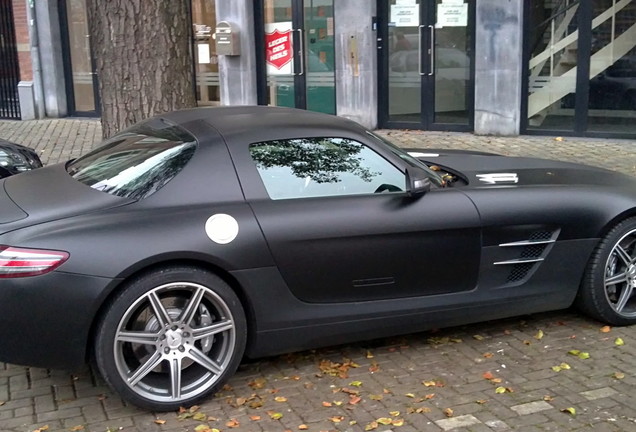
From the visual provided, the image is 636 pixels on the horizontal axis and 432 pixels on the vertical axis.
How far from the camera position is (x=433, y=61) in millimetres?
12648

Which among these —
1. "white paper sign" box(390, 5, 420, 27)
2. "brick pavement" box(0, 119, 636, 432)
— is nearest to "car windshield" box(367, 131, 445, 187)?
"brick pavement" box(0, 119, 636, 432)

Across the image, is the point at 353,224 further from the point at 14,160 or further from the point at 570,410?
the point at 14,160

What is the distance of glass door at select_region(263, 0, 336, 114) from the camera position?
13.7 m

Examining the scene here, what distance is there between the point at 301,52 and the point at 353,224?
986 cm

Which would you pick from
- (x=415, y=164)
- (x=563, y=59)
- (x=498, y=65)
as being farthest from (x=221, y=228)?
(x=563, y=59)

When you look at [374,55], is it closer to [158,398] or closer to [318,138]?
[318,138]

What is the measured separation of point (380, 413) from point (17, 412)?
188 centimetres

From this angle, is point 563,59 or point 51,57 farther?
point 51,57

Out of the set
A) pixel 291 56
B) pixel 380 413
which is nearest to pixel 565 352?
pixel 380 413

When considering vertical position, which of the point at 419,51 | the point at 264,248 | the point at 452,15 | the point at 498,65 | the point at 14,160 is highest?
the point at 452,15

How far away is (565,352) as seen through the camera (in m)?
4.81

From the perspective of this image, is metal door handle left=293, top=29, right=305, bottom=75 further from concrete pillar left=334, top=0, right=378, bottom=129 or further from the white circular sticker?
the white circular sticker

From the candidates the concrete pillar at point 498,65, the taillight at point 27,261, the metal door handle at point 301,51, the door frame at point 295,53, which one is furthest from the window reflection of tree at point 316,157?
the metal door handle at point 301,51

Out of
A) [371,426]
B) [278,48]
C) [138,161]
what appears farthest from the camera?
[278,48]
